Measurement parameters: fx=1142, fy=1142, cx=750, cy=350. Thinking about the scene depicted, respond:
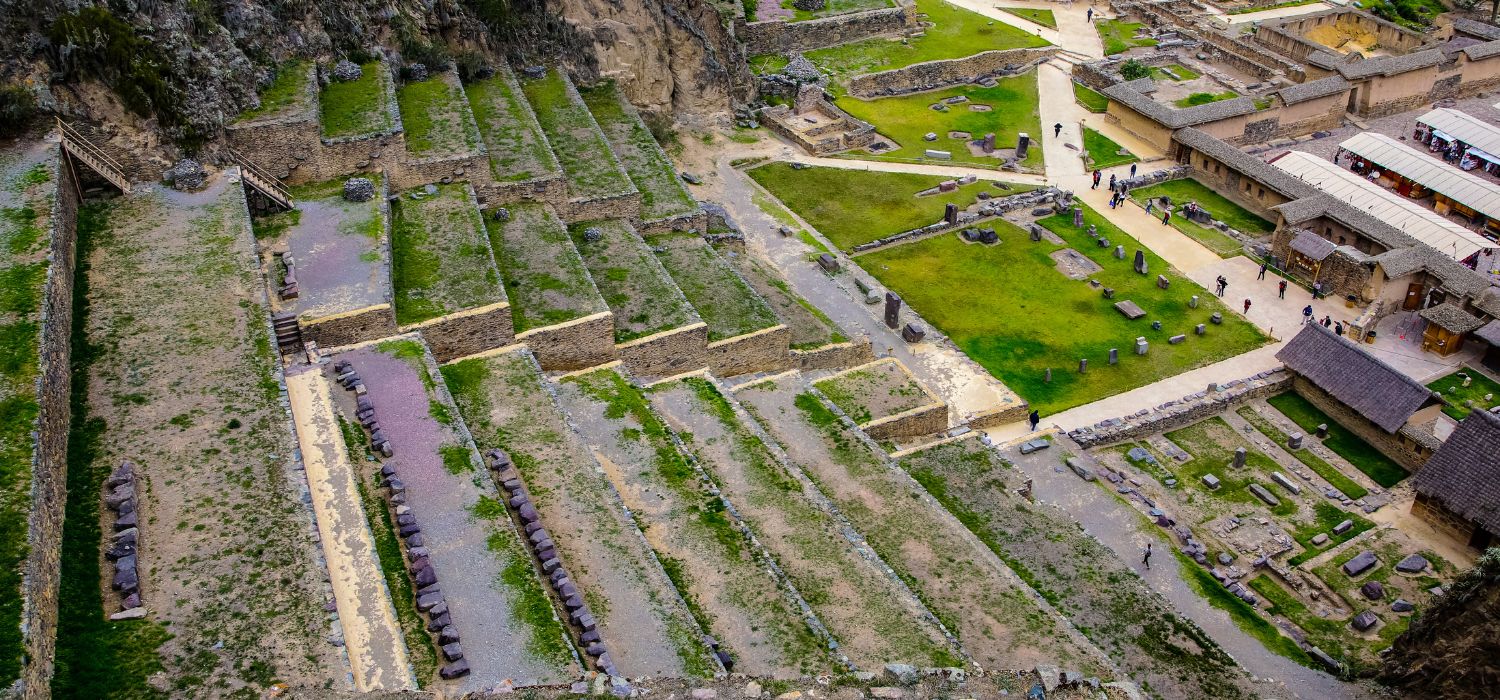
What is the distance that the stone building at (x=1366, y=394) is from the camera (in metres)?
34.6

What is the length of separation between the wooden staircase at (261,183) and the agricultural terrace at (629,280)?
9097mm

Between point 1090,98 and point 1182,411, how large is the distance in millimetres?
29760

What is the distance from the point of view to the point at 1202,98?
59625 millimetres

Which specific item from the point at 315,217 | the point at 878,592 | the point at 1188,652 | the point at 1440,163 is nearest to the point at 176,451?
the point at 315,217

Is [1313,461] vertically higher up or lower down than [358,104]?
lower down

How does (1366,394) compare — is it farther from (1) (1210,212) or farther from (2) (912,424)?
(1) (1210,212)

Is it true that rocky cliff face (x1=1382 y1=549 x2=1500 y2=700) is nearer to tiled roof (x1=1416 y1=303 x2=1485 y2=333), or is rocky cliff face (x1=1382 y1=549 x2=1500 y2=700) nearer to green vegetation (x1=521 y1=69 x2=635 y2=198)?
tiled roof (x1=1416 y1=303 x2=1485 y2=333)

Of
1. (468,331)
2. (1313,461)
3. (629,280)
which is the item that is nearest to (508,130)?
(629,280)

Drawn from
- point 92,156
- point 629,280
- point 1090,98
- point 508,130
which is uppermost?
point 92,156

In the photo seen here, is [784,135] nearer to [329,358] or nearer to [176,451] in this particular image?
[329,358]

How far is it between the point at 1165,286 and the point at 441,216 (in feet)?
88.6

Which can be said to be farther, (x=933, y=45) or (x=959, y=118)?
(x=933, y=45)

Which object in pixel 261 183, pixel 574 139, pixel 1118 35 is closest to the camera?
pixel 261 183

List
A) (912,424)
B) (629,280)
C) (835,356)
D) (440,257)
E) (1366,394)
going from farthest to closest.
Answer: (835,356), (629,280), (1366,394), (912,424), (440,257)
